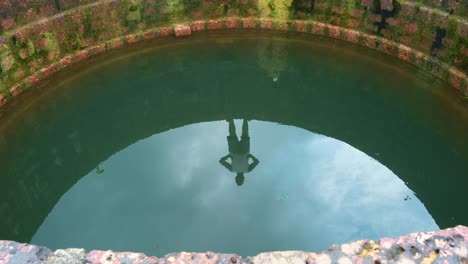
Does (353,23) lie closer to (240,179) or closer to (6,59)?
(240,179)

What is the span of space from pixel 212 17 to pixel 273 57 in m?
1.95

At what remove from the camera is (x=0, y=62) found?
8531 mm

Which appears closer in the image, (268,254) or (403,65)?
(268,254)

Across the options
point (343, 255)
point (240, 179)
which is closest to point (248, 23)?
point (240, 179)

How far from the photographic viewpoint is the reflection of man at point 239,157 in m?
7.21

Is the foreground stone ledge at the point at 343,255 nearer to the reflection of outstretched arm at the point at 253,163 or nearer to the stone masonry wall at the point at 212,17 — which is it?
the reflection of outstretched arm at the point at 253,163

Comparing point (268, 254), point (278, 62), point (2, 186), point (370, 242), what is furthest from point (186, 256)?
point (278, 62)

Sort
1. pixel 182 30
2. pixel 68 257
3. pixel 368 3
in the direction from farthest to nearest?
1. pixel 182 30
2. pixel 368 3
3. pixel 68 257

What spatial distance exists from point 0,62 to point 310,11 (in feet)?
22.4

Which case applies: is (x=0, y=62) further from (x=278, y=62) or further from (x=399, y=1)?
(x=399, y=1)

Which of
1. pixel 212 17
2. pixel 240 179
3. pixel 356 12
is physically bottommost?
pixel 240 179

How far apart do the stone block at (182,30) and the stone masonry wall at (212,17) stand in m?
0.30

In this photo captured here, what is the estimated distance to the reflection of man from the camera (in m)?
7.21

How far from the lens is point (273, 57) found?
32.6 feet
